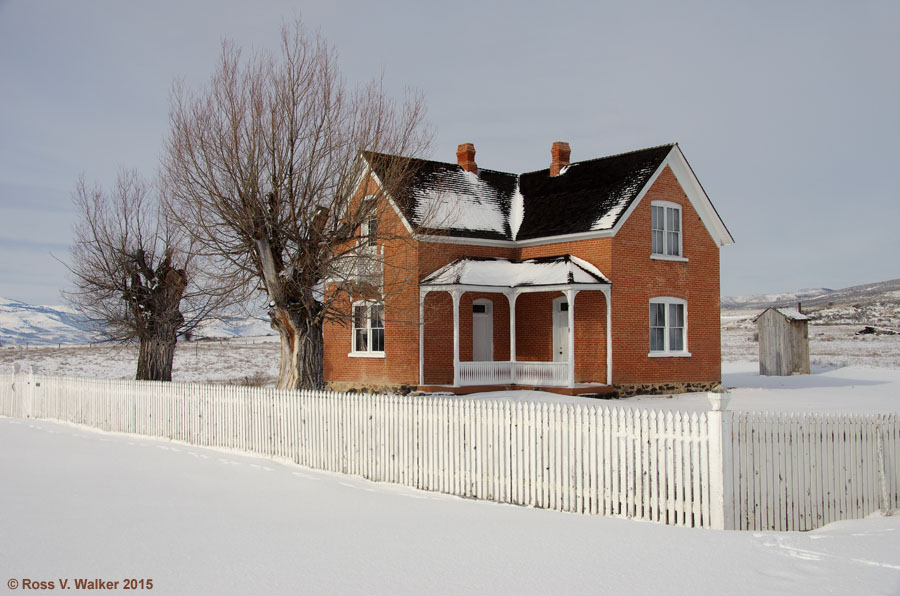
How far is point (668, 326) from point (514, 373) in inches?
204

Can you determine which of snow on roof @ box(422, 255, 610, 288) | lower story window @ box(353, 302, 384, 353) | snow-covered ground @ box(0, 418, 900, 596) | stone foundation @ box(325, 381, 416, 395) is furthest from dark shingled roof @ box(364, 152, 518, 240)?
snow-covered ground @ box(0, 418, 900, 596)

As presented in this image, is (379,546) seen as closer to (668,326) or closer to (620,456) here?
(620,456)

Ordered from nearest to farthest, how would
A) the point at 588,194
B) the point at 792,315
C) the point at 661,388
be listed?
1. the point at 661,388
2. the point at 588,194
3. the point at 792,315

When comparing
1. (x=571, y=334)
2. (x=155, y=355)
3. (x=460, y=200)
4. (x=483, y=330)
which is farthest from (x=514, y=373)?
(x=155, y=355)

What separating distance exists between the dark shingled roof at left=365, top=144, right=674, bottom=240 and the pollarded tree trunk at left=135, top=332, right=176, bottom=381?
827 cm

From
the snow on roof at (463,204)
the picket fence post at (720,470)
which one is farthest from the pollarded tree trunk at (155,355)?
the picket fence post at (720,470)

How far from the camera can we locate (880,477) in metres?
10.5

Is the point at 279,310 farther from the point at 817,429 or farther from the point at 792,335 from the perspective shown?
the point at 792,335

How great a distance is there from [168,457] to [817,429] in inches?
414

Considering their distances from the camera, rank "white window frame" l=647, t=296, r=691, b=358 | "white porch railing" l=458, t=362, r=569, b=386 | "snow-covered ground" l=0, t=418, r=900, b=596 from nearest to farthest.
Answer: "snow-covered ground" l=0, t=418, r=900, b=596, "white porch railing" l=458, t=362, r=569, b=386, "white window frame" l=647, t=296, r=691, b=358

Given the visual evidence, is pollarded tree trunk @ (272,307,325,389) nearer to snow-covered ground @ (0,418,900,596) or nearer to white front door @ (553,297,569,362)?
snow-covered ground @ (0,418,900,596)

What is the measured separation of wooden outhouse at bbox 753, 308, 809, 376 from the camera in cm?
3297

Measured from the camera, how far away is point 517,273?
999 inches

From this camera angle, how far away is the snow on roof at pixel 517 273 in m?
23.7
